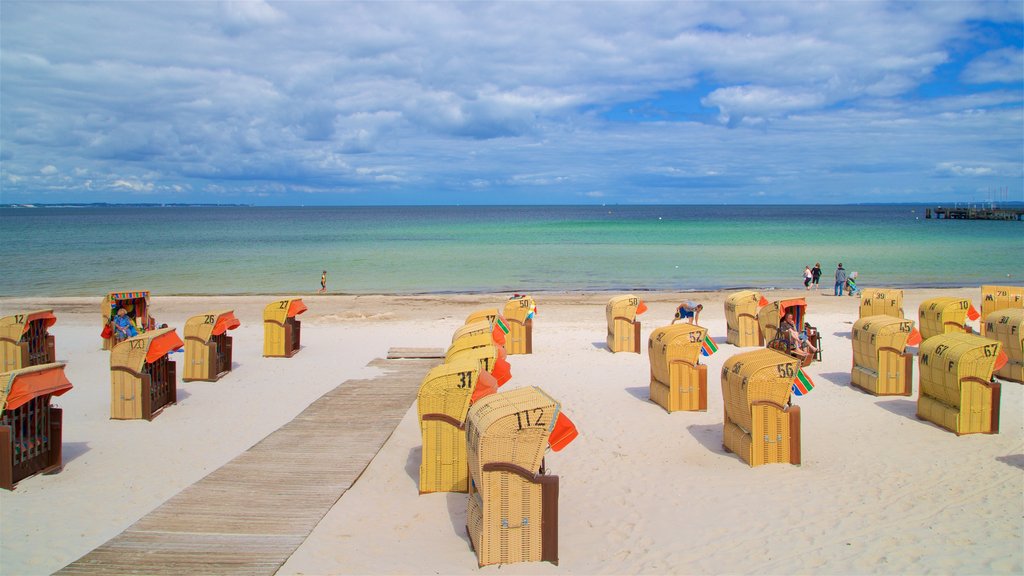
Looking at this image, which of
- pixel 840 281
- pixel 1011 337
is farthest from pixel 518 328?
pixel 840 281

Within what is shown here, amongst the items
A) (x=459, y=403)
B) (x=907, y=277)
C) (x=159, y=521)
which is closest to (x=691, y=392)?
(x=459, y=403)

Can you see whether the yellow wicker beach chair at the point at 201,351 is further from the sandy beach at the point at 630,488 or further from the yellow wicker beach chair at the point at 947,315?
the yellow wicker beach chair at the point at 947,315

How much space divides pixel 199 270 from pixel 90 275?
18.5 feet

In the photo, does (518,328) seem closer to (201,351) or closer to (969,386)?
(201,351)

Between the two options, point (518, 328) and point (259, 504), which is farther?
point (518, 328)

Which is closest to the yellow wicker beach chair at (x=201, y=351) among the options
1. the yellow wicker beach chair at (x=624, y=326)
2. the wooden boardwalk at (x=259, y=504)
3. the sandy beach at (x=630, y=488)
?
the sandy beach at (x=630, y=488)

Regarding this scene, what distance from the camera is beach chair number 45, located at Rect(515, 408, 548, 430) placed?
653 cm

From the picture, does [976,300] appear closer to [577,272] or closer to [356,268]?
[577,272]

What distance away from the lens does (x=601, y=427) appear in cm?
1087

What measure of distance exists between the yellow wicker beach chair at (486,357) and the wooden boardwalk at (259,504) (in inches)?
55.0

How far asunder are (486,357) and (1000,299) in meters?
13.3

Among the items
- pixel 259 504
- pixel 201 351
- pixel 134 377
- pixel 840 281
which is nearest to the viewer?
pixel 259 504

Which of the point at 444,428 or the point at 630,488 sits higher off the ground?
the point at 444,428

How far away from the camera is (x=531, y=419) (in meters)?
6.55
